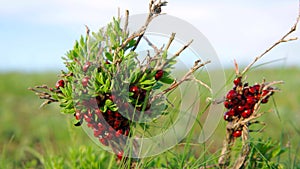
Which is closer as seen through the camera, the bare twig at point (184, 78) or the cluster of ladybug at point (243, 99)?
the bare twig at point (184, 78)

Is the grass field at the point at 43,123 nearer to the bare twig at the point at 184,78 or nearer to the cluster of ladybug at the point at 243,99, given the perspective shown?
the cluster of ladybug at the point at 243,99

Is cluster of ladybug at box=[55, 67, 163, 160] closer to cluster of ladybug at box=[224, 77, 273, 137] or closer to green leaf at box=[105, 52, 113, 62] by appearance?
green leaf at box=[105, 52, 113, 62]

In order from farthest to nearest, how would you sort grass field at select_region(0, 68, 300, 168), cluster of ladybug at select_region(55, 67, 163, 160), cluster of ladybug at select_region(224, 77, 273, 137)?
grass field at select_region(0, 68, 300, 168), cluster of ladybug at select_region(224, 77, 273, 137), cluster of ladybug at select_region(55, 67, 163, 160)

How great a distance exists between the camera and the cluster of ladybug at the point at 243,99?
7.77 ft

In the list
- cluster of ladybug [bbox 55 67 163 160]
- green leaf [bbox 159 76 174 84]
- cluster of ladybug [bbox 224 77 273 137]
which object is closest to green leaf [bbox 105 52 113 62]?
cluster of ladybug [bbox 55 67 163 160]

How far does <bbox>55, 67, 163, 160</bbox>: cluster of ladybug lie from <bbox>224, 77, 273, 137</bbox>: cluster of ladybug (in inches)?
17.7

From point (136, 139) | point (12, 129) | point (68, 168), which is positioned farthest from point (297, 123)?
point (136, 139)

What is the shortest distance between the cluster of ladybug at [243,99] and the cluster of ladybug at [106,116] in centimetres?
45

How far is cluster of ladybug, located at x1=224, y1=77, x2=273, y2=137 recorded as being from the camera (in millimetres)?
2367

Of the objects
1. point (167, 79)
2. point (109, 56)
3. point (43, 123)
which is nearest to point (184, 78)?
point (167, 79)

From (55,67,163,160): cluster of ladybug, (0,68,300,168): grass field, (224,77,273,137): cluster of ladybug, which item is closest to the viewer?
(55,67,163,160): cluster of ladybug

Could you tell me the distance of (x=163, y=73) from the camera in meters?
2.18

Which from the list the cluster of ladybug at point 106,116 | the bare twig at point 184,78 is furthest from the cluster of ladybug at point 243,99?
the cluster of ladybug at point 106,116

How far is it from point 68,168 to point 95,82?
4.39 feet
